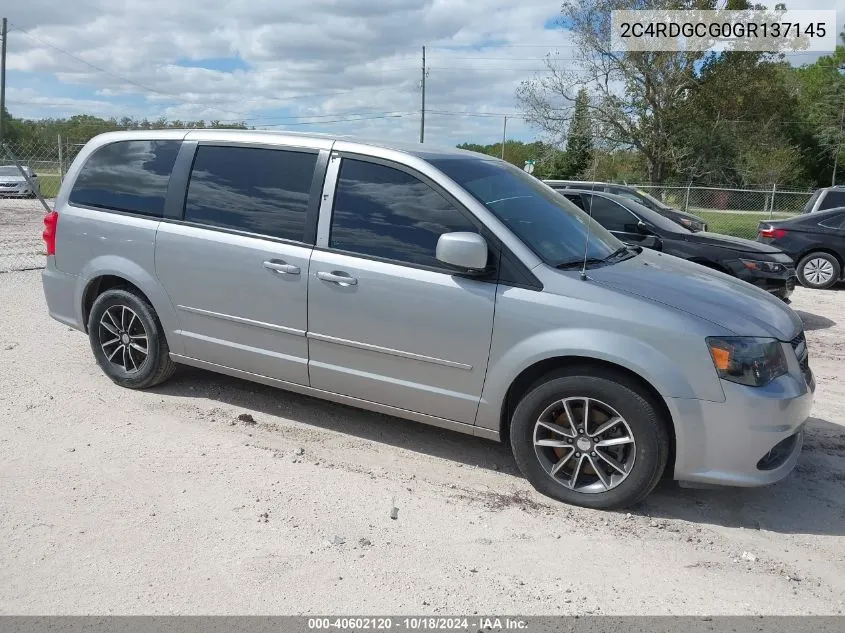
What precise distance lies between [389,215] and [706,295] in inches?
73.3

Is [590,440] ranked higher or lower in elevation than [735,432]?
lower

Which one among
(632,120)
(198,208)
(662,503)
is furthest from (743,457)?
(632,120)

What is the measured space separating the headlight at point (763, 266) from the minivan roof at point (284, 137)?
520 cm

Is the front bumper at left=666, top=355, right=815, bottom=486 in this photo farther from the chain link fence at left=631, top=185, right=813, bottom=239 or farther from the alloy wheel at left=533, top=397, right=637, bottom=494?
the chain link fence at left=631, top=185, right=813, bottom=239

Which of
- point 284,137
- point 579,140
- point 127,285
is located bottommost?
point 127,285

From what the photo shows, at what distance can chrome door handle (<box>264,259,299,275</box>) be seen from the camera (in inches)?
182

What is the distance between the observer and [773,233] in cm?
Answer: 1259

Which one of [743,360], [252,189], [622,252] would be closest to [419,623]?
[743,360]

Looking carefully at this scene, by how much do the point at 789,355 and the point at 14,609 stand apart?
12.6ft

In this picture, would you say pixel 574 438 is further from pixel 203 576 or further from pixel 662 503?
pixel 203 576

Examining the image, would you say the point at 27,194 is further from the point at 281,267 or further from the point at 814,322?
the point at 281,267

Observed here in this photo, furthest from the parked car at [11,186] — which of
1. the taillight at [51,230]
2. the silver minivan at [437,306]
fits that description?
the silver minivan at [437,306]

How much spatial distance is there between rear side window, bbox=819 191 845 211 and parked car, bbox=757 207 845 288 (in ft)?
4.80

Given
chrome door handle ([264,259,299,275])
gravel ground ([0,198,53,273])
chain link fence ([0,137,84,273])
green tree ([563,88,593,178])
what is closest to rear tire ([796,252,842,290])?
chrome door handle ([264,259,299,275])
